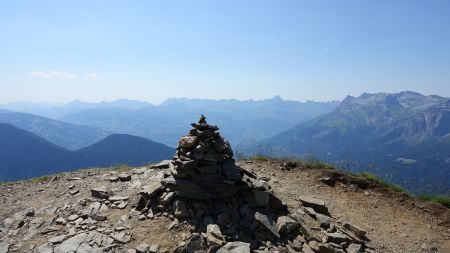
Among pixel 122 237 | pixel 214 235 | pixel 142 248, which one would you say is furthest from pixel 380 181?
pixel 122 237

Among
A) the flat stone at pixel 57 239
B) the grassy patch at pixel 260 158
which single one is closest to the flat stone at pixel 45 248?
→ the flat stone at pixel 57 239

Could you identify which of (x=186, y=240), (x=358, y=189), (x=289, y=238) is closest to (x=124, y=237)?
(x=186, y=240)

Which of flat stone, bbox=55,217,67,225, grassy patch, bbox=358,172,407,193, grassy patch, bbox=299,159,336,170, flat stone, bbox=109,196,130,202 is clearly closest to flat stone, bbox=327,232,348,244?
grassy patch, bbox=358,172,407,193

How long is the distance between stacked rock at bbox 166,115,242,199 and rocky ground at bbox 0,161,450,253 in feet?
4.50

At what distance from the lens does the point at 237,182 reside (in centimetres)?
1401

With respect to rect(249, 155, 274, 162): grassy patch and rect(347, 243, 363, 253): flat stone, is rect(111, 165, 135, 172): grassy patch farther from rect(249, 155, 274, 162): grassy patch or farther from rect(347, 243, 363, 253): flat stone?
rect(347, 243, 363, 253): flat stone

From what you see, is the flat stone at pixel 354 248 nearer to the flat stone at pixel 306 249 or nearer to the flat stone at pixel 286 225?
the flat stone at pixel 306 249

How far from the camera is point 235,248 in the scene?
1105cm

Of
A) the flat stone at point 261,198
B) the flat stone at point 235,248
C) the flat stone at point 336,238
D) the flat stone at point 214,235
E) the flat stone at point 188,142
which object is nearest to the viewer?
the flat stone at point 235,248

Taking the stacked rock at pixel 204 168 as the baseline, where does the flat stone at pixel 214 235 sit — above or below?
below

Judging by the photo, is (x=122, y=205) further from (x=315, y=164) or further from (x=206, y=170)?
(x=315, y=164)

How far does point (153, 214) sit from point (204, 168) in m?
2.59

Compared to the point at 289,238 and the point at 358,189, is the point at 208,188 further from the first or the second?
the point at 358,189

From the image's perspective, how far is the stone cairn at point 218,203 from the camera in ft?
39.3
